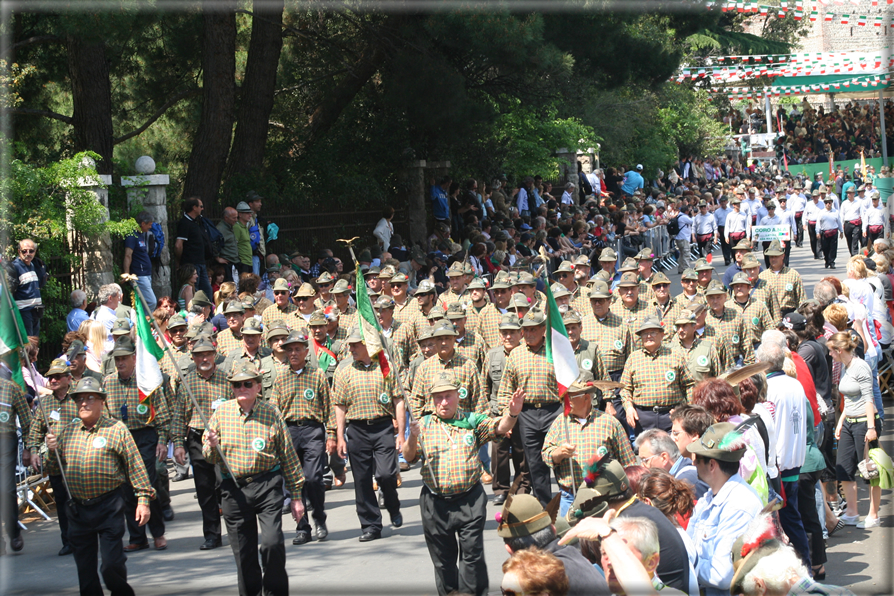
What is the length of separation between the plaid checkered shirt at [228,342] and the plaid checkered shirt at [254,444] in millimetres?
3703

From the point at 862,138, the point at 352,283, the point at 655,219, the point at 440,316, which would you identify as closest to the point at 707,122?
the point at 862,138

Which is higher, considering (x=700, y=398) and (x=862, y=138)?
(x=862, y=138)

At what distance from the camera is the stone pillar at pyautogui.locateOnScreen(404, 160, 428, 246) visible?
71.9ft

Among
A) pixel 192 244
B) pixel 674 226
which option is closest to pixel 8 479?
pixel 192 244

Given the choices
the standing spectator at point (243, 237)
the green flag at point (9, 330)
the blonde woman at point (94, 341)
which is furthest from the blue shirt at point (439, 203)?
the green flag at point (9, 330)

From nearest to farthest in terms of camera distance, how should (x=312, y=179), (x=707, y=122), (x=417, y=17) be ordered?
(x=417, y=17) < (x=312, y=179) < (x=707, y=122)

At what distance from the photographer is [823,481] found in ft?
29.0

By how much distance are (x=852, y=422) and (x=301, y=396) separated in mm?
5033

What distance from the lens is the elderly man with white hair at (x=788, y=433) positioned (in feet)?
23.9

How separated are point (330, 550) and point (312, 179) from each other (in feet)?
40.5

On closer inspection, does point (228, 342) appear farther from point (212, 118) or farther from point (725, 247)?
point (725, 247)

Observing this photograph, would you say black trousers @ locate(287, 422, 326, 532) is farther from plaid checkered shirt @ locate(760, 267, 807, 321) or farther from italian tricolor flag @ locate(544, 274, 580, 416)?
plaid checkered shirt @ locate(760, 267, 807, 321)

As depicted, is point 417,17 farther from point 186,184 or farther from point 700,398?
point 700,398

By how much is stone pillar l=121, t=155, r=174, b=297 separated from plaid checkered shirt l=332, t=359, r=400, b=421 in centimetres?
731
